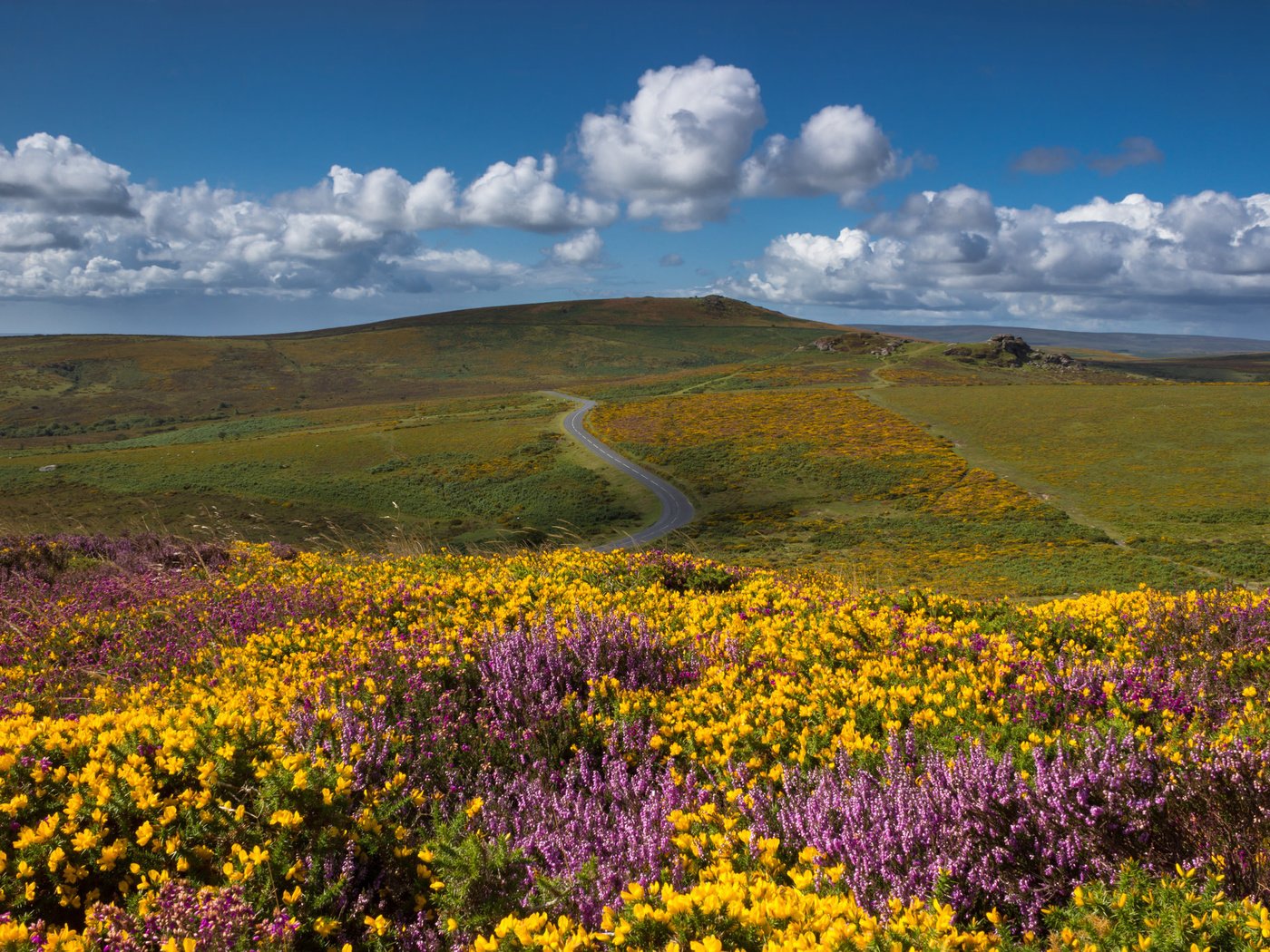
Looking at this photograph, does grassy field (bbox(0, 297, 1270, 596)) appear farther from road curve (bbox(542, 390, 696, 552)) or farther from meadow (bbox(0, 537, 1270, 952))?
meadow (bbox(0, 537, 1270, 952))

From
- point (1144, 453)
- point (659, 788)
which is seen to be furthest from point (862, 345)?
point (659, 788)

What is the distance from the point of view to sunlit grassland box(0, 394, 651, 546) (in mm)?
47656

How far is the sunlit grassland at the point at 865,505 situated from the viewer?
92.9 feet

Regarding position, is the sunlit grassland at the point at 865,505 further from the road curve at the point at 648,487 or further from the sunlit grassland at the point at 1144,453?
the sunlit grassland at the point at 1144,453

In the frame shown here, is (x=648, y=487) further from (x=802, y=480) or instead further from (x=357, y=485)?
(x=357, y=485)

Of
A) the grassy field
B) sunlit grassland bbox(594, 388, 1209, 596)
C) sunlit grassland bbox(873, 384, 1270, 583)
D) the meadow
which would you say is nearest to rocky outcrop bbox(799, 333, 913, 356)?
the grassy field

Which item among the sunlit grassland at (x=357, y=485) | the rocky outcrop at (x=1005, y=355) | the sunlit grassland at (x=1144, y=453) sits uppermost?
the rocky outcrop at (x=1005, y=355)

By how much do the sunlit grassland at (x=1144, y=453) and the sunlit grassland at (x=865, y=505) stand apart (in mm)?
2712

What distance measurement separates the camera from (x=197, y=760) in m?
3.47

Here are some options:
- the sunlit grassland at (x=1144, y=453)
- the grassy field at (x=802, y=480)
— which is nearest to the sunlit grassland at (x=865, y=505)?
the grassy field at (x=802, y=480)

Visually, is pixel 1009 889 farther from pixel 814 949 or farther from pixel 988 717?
pixel 988 717

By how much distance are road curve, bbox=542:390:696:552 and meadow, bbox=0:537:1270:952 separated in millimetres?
20485

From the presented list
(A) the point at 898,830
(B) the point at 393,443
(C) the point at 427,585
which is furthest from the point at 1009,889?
(B) the point at 393,443

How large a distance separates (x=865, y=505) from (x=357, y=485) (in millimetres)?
43004
